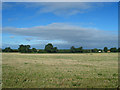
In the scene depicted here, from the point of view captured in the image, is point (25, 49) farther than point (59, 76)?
Yes

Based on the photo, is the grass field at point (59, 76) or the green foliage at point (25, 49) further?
the green foliage at point (25, 49)

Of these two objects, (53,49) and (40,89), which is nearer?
(40,89)

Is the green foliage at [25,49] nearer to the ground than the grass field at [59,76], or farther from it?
farther from it

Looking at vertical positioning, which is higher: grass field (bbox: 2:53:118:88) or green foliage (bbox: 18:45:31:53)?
green foliage (bbox: 18:45:31:53)

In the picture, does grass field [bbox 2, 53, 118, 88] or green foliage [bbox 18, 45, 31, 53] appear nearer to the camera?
grass field [bbox 2, 53, 118, 88]

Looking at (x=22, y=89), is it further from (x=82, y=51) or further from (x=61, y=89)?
(x=82, y=51)

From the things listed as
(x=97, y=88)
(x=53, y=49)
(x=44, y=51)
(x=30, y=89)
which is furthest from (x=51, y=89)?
(x=44, y=51)

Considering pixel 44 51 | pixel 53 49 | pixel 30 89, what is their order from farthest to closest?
1. pixel 44 51
2. pixel 53 49
3. pixel 30 89

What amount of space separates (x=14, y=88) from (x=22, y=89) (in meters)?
0.59

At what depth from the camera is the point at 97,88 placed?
848 cm

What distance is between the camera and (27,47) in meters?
103

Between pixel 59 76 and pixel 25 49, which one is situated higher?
pixel 25 49

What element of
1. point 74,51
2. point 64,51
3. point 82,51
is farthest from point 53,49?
point 82,51

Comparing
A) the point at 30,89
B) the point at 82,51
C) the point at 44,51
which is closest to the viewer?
the point at 30,89
